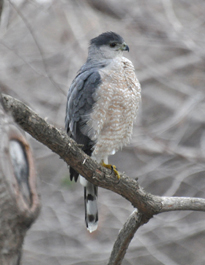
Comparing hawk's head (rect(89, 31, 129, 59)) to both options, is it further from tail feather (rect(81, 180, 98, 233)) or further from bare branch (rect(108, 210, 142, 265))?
bare branch (rect(108, 210, 142, 265))

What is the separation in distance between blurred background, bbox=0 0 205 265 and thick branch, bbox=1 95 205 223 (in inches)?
75.8

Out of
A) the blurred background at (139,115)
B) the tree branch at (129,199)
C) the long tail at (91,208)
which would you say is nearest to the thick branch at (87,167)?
the tree branch at (129,199)

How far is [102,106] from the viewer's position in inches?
117

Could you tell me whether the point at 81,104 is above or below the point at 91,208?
above

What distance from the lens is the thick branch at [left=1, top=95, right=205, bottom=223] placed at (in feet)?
6.25

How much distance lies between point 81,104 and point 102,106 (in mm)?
168

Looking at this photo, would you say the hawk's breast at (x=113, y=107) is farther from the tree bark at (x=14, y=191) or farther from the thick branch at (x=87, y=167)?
the tree bark at (x=14, y=191)

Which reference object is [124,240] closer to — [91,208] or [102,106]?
[91,208]

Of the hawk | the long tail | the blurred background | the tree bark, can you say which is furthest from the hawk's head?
the tree bark

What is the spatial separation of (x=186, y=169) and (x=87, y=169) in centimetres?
252

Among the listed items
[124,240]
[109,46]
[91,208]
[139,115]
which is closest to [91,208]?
[91,208]

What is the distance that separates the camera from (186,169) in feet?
15.3

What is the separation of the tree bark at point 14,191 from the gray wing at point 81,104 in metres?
1.91

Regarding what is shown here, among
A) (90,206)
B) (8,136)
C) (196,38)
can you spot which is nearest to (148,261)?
(90,206)
